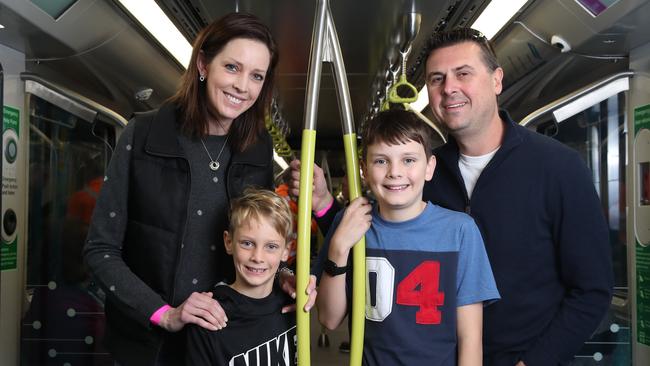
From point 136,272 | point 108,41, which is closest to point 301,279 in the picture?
point 136,272

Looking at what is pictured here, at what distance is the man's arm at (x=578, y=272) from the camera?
1.71 metres

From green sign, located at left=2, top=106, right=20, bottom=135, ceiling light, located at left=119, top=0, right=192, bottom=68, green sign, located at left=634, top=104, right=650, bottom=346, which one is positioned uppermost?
ceiling light, located at left=119, top=0, right=192, bottom=68

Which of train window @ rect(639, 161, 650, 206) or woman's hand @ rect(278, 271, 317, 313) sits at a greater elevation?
train window @ rect(639, 161, 650, 206)

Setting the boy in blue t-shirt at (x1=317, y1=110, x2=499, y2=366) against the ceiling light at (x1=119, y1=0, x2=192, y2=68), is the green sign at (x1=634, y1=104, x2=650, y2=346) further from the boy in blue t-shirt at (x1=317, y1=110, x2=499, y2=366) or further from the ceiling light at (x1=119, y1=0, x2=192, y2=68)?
the ceiling light at (x1=119, y1=0, x2=192, y2=68)

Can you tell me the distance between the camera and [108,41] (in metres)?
3.28

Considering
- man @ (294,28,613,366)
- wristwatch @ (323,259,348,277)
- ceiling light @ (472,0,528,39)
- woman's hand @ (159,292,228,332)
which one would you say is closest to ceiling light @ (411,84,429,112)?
ceiling light @ (472,0,528,39)

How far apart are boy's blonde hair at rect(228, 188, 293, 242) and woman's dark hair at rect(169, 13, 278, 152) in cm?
16

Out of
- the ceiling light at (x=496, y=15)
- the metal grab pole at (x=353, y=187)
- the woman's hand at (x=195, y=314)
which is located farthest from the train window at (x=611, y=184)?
the woman's hand at (x=195, y=314)

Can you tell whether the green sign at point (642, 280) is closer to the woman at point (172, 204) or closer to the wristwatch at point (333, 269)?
the wristwatch at point (333, 269)

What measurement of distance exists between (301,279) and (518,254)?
66cm

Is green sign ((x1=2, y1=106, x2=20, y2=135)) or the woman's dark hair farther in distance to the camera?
green sign ((x1=2, y1=106, x2=20, y2=135))

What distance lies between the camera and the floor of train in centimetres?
515

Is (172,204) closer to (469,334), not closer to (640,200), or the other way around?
(469,334)

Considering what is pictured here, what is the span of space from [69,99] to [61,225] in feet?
2.44
